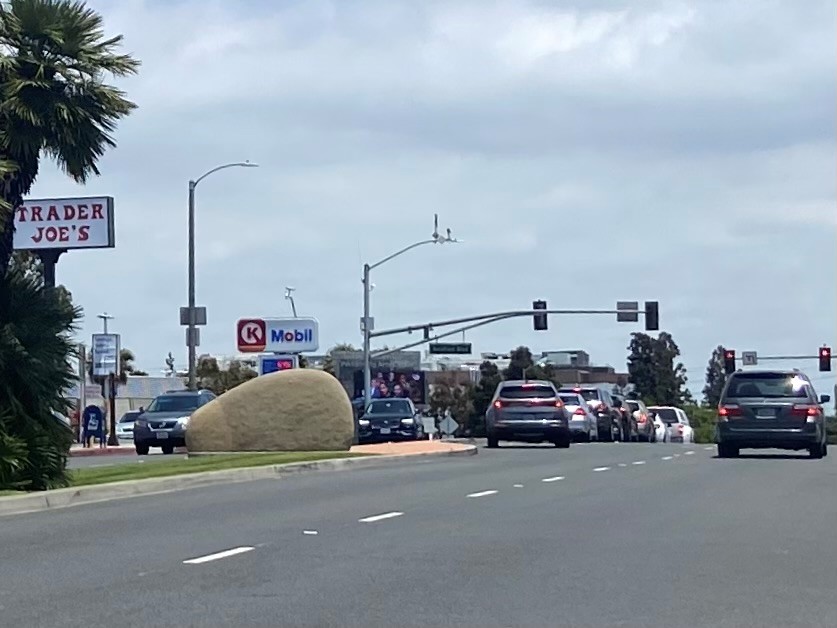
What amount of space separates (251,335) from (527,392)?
24736mm

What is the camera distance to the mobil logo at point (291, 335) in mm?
67625

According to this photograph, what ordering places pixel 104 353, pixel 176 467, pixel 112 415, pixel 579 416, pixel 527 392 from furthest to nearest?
pixel 112 415, pixel 104 353, pixel 579 416, pixel 527 392, pixel 176 467

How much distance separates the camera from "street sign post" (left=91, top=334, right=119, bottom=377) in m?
51.2

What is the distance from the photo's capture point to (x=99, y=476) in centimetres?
2220

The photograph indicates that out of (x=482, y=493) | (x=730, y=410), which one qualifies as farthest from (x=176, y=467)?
(x=730, y=410)

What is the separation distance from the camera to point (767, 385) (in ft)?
99.2

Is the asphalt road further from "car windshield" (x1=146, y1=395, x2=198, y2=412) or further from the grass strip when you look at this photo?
Result: "car windshield" (x1=146, y1=395, x2=198, y2=412)

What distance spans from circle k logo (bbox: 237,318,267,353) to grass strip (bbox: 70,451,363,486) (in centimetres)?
3063

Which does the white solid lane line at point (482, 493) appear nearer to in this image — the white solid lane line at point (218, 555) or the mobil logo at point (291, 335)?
the white solid lane line at point (218, 555)

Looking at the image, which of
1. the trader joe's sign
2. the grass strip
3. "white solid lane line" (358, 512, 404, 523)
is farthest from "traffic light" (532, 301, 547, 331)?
"white solid lane line" (358, 512, 404, 523)

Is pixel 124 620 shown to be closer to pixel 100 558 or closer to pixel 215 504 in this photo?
pixel 100 558

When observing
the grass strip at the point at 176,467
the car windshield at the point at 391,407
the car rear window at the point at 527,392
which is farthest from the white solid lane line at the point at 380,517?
the car windshield at the point at 391,407

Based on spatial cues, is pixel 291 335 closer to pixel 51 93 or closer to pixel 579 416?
pixel 579 416

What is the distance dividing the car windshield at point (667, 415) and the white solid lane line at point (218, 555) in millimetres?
48092
